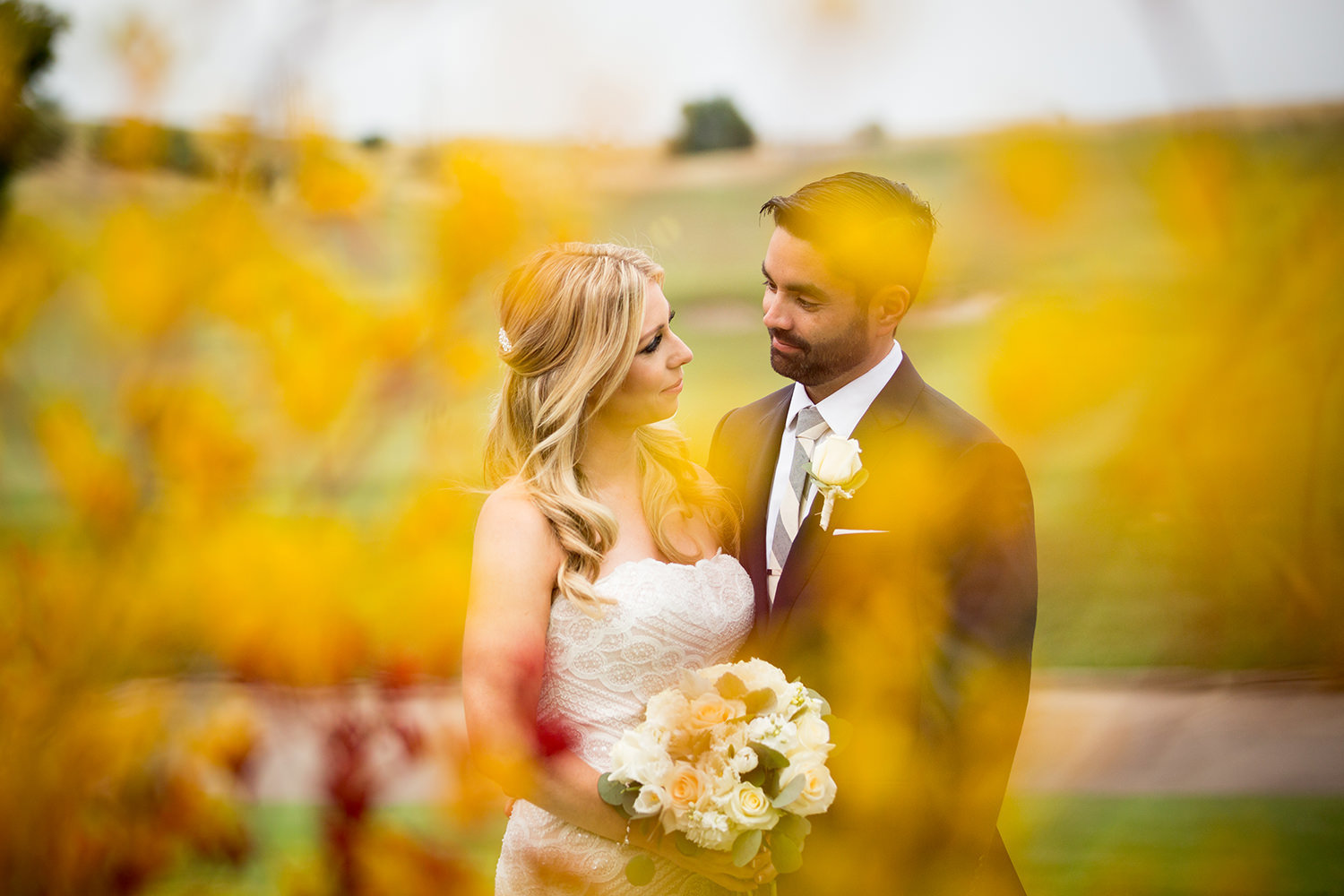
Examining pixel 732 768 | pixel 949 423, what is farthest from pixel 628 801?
pixel 949 423

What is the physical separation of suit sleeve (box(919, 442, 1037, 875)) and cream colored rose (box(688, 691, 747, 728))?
0.42 m

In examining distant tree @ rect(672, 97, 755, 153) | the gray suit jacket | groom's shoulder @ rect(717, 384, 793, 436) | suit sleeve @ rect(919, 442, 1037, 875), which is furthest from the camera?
groom's shoulder @ rect(717, 384, 793, 436)

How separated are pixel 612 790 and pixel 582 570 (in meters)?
0.56

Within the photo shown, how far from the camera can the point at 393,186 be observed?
1.51 m

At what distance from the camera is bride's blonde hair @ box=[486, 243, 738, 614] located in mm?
2312

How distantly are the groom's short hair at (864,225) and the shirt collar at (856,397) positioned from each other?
0.72 ft

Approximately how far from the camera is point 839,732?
6.04 ft

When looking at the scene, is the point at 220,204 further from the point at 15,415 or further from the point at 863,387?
the point at 863,387

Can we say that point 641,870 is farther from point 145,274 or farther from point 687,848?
point 145,274

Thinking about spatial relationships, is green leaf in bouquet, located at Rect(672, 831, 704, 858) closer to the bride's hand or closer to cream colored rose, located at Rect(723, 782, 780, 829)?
the bride's hand

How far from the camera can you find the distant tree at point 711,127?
4.51 ft

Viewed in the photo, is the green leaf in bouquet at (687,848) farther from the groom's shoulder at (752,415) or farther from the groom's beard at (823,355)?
the groom's shoulder at (752,415)

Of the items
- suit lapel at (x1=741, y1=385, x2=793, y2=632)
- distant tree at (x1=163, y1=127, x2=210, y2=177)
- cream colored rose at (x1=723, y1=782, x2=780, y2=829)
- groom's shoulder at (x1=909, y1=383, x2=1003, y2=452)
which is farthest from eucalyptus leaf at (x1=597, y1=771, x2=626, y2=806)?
distant tree at (x1=163, y1=127, x2=210, y2=177)

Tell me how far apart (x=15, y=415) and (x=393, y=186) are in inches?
24.1
